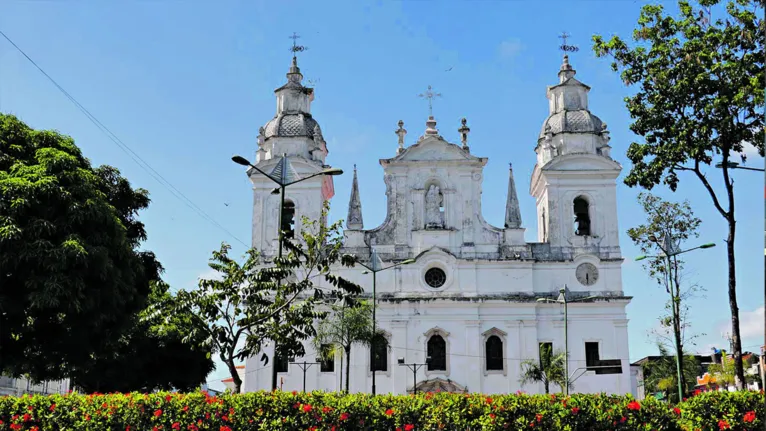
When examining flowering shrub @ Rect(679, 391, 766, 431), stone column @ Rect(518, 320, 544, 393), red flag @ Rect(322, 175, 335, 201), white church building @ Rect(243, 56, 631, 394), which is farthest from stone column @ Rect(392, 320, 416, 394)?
flowering shrub @ Rect(679, 391, 766, 431)

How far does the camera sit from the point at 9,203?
63.1ft

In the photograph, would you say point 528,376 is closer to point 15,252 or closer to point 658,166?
point 658,166

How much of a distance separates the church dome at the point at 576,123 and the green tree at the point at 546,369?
41.3ft

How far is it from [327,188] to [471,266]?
10.7 meters

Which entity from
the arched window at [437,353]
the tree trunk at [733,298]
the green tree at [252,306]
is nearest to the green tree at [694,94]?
the tree trunk at [733,298]

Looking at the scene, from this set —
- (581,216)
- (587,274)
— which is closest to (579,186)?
A: (581,216)

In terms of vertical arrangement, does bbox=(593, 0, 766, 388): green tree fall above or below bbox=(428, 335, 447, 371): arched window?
above

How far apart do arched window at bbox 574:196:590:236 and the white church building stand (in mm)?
57

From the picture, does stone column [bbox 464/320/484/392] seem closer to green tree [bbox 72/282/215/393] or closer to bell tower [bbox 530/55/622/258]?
bell tower [bbox 530/55/622/258]

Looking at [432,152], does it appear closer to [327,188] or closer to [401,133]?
[401,133]

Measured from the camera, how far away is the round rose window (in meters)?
42.7

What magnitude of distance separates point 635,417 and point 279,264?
792cm

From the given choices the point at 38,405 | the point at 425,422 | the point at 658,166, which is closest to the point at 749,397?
the point at 425,422

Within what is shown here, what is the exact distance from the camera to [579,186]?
143 feet
